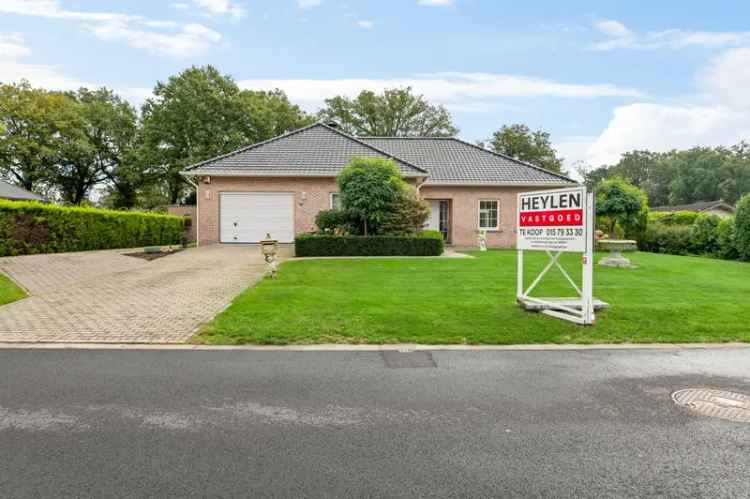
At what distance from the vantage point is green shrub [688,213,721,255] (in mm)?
19453

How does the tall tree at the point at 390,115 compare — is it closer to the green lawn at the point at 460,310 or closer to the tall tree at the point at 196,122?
the tall tree at the point at 196,122

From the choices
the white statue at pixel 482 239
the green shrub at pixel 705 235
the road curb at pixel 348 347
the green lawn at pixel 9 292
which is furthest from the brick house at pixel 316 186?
the road curb at pixel 348 347

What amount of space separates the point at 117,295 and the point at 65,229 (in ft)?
26.8

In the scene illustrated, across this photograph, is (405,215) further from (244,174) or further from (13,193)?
(13,193)

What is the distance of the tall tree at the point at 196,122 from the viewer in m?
34.8

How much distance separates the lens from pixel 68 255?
13.9m

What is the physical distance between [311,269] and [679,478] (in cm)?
1010

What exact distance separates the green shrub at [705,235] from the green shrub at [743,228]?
79.7 inches

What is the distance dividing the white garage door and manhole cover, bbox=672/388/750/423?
17.3 metres

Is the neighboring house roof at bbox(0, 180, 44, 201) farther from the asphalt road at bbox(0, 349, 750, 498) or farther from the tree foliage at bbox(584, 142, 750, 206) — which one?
the tree foliage at bbox(584, 142, 750, 206)

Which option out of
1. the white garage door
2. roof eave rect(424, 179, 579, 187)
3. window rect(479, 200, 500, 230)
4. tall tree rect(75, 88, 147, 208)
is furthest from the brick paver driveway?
tall tree rect(75, 88, 147, 208)

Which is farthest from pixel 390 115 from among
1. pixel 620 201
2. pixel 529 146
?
pixel 620 201

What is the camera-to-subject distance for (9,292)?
28.7ft

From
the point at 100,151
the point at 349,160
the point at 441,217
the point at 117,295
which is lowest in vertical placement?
the point at 117,295
